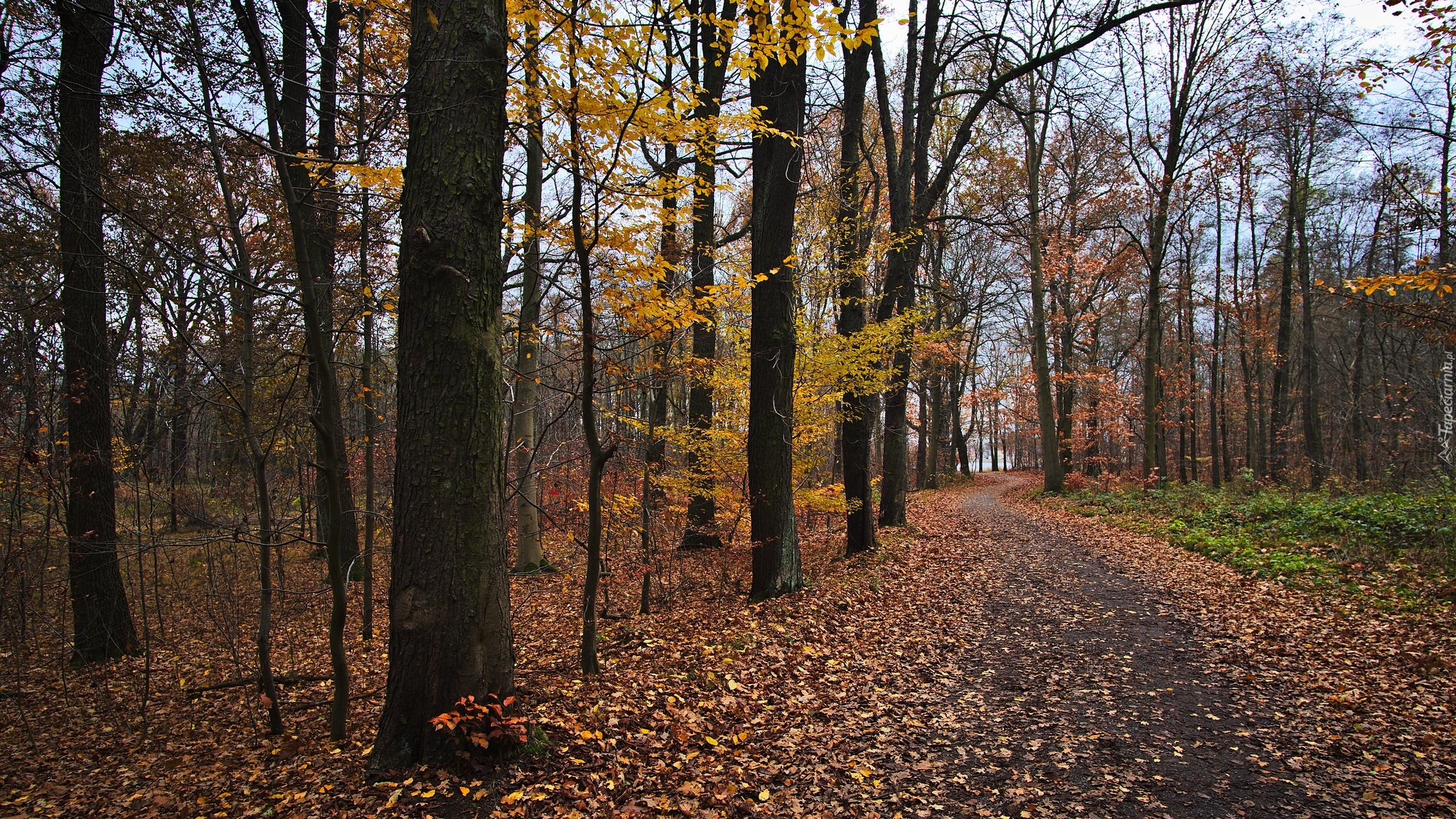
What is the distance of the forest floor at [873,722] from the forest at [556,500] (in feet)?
0.13

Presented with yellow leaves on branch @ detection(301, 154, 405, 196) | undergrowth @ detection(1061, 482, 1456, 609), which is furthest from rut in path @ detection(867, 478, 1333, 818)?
yellow leaves on branch @ detection(301, 154, 405, 196)

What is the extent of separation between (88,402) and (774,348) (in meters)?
7.16

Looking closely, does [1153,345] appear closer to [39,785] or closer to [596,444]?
[596,444]

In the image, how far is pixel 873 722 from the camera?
14.0ft

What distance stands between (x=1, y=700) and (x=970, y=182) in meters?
20.8

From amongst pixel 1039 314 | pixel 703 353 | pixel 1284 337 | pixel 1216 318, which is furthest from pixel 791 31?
pixel 1216 318

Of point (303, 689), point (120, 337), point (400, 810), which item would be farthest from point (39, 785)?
point (120, 337)

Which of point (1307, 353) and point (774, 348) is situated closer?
point (774, 348)

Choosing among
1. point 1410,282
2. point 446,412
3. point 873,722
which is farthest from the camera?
point 1410,282

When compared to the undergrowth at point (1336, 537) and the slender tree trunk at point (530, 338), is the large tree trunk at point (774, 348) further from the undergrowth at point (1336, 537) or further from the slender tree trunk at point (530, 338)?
the undergrowth at point (1336, 537)

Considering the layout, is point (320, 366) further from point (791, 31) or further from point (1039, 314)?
point (1039, 314)

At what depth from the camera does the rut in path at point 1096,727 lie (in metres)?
3.25

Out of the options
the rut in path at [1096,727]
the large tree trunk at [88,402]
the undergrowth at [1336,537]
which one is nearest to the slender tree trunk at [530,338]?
the rut in path at [1096,727]

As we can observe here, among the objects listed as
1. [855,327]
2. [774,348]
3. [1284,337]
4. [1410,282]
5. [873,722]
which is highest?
[1284,337]
